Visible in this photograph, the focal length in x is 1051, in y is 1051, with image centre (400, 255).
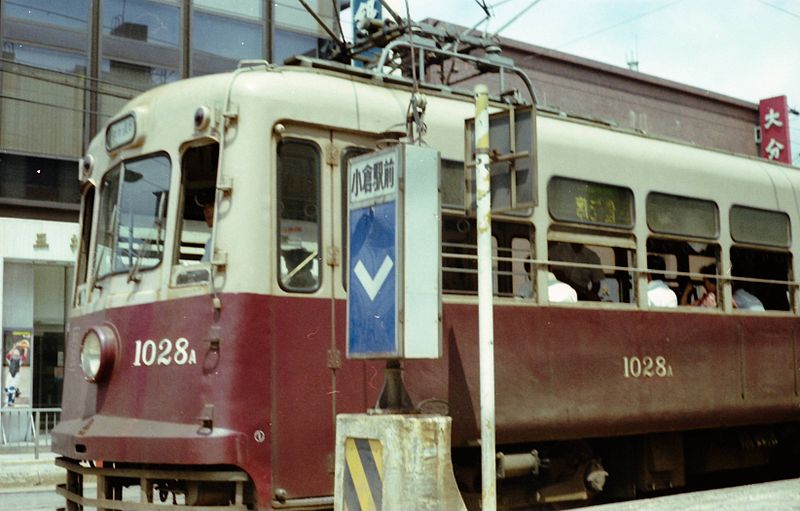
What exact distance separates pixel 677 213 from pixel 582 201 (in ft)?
4.13

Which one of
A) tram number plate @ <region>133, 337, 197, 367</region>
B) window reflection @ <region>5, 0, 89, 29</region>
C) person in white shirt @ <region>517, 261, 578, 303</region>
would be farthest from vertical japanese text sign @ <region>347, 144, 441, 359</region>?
Answer: window reflection @ <region>5, 0, 89, 29</region>

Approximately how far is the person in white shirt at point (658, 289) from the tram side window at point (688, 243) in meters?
0.07

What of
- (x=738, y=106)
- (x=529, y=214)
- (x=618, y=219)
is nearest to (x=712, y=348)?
(x=618, y=219)

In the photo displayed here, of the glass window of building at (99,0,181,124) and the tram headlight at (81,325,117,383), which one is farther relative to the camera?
the glass window of building at (99,0,181,124)

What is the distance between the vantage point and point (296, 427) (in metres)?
6.65

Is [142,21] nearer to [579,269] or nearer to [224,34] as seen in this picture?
[224,34]

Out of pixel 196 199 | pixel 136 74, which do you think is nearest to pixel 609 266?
pixel 196 199

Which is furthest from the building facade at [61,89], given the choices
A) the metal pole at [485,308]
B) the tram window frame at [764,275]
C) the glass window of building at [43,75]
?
the metal pole at [485,308]

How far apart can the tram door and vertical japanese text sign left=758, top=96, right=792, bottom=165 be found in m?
25.0

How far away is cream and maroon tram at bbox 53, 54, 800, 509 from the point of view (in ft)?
21.7

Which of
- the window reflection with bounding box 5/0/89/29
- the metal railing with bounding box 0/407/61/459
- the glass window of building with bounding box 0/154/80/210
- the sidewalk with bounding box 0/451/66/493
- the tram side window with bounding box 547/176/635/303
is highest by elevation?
the window reflection with bounding box 5/0/89/29

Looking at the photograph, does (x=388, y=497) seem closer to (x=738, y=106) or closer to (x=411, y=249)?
(x=411, y=249)

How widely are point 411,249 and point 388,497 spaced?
53.4 inches

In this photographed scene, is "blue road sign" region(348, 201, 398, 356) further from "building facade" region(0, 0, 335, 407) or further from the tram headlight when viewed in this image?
"building facade" region(0, 0, 335, 407)
